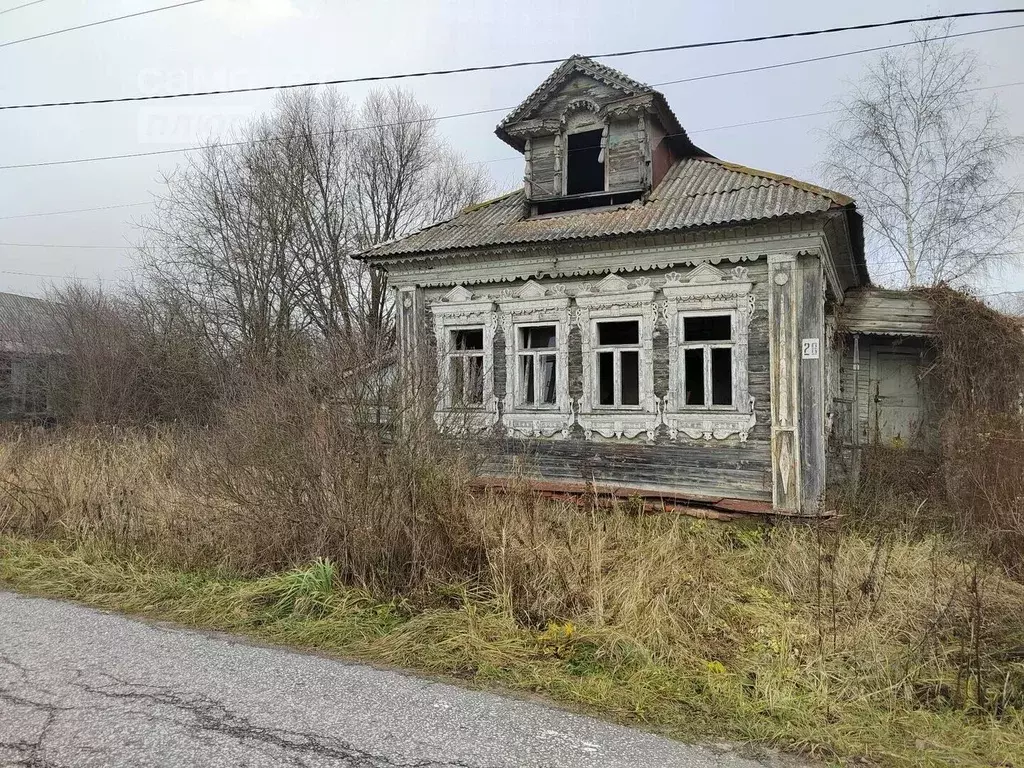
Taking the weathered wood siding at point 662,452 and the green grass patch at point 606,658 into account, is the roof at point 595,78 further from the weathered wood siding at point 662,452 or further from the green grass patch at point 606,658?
the green grass patch at point 606,658

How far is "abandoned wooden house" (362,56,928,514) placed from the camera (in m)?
8.77

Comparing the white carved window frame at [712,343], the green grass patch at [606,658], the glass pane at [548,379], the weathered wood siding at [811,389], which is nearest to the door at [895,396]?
the weathered wood siding at [811,389]

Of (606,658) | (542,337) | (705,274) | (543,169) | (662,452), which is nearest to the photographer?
(606,658)

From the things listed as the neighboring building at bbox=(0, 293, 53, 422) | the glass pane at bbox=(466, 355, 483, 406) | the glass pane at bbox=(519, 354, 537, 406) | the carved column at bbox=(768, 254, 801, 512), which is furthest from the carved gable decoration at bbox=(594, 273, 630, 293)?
the neighboring building at bbox=(0, 293, 53, 422)

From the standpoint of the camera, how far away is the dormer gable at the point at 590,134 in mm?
10625

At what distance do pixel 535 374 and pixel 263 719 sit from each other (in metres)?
7.84

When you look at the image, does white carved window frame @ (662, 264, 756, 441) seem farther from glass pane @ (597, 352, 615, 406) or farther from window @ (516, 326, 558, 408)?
window @ (516, 326, 558, 408)

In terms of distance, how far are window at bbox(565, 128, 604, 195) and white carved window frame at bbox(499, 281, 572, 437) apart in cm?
227

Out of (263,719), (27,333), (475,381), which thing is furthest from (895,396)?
(27,333)

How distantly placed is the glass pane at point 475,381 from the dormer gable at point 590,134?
304 cm

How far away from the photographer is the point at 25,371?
1961 cm

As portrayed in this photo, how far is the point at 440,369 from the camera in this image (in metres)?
7.37

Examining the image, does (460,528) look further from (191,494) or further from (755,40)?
(755,40)

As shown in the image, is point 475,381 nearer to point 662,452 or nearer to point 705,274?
point 662,452
